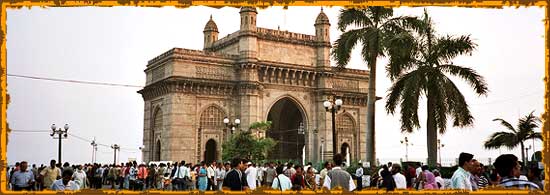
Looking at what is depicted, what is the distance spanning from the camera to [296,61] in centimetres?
4038

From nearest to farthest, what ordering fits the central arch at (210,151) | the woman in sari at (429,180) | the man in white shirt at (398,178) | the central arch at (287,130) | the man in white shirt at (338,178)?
the man in white shirt at (338,178), the man in white shirt at (398,178), the woman in sari at (429,180), the central arch at (210,151), the central arch at (287,130)

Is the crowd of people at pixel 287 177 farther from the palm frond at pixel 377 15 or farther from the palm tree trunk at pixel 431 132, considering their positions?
the palm frond at pixel 377 15

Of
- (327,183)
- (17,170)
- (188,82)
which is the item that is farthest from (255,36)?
(327,183)

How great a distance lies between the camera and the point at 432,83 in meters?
18.0

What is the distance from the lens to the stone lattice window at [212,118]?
3696 cm

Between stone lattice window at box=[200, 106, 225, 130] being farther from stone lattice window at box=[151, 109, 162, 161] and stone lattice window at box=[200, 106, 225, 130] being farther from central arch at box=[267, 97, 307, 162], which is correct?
central arch at box=[267, 97, 307, 162]

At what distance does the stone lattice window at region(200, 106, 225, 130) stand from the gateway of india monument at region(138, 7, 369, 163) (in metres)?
0.07

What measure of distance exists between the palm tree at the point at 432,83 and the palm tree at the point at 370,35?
0.64 meters

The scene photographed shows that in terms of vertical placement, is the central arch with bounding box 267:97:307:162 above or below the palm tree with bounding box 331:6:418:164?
below

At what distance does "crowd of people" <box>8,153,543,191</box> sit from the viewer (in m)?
5.38

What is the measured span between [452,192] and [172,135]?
110 ft

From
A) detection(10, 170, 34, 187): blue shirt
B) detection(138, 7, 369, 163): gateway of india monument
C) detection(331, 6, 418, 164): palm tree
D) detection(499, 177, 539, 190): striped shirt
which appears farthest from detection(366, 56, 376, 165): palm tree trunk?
detection(138, 7, 369, 163): gateway of india monument

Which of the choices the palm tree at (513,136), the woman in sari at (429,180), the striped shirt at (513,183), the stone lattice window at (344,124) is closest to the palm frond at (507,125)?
the palm tree at (513,136)

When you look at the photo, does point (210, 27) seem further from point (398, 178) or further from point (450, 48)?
point (398, 178)
